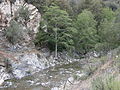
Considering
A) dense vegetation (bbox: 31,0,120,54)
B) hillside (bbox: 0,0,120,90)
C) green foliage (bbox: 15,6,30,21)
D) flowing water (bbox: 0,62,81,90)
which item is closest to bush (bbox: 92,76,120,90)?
flowing water (bbox: 0,62,81,90)

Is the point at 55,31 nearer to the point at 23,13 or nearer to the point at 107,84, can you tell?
the point at 23,13

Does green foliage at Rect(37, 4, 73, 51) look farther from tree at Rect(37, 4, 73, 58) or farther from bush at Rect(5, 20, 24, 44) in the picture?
bush at Rect(5, 20, 24, 44)

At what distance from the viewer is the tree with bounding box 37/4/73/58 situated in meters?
24.6

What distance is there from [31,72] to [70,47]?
7883 millimetres

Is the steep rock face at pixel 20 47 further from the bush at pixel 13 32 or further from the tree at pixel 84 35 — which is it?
the tree at pixel 84 35

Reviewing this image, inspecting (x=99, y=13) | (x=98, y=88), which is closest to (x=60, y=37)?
(x=99, y=13)

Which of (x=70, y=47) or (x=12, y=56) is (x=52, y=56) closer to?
(x=70, y=47)

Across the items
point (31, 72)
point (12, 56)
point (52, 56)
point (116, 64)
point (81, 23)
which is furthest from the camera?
point (81, 23)

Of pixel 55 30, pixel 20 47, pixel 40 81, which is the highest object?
pixel 55 30

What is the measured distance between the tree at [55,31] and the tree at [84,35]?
5.11ft

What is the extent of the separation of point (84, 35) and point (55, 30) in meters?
3.93

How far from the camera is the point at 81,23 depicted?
89.4 ft

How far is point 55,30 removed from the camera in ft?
79.7

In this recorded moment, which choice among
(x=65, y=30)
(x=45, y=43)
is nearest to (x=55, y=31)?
(x=65, y=30)
